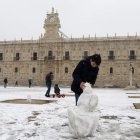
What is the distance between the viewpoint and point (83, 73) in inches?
248

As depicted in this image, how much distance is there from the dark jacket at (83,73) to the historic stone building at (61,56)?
41367 mm

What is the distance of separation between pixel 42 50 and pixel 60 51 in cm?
323

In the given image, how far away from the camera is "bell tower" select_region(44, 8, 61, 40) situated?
4962 centimetres

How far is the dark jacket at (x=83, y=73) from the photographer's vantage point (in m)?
6.20

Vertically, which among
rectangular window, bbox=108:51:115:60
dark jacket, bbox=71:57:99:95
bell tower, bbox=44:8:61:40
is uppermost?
bell tower, bbox=44:8:61:40

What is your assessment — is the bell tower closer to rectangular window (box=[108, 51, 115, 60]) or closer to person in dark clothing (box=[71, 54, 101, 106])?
rectangular window (box=[108, 51, 115, 60])

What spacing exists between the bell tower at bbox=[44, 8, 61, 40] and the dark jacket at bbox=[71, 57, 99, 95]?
43.8m

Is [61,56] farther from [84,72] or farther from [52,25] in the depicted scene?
[84,72]

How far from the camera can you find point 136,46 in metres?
47.5

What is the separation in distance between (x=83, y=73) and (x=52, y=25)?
44.2 m

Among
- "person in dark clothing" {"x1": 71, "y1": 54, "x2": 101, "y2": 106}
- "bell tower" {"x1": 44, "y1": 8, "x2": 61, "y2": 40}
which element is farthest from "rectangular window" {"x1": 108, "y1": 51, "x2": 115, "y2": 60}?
"person in dark clothing" {"x1": 71, "y1": 54, "x2": 101, "y2": 106}

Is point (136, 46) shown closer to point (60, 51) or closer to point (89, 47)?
point (89, 47)

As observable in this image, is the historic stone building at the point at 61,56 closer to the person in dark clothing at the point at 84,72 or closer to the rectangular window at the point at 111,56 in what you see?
the rectangular window at the point at 111,56

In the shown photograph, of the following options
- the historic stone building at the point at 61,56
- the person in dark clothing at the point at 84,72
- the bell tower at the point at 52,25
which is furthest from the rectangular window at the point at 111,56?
the person in dark clothing at the point at 84,72
